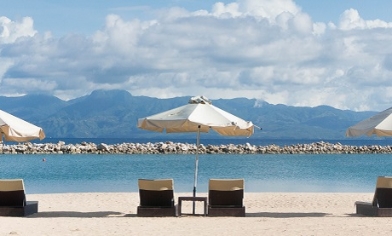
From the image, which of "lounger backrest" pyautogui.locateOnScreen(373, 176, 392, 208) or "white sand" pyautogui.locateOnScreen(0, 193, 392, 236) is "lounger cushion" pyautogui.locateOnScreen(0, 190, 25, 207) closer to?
"white sand" pyautogui.locateOnScreen(0, 193, 392, 236)

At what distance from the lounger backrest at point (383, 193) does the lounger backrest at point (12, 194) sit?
19.6 ft

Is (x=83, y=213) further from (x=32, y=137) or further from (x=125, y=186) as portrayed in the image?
(x=125, y=186)

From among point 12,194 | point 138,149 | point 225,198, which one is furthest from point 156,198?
point 138,149

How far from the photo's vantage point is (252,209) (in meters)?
14.2

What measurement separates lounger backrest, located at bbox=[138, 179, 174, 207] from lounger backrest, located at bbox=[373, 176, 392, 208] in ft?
11.4

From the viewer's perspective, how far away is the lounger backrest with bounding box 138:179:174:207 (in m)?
11.8

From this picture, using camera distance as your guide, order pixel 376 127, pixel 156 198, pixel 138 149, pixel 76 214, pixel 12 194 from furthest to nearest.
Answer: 1. pixel 138 149
2. pixel 76 214
3. pixel 12 194
4. pixel 156 198
5. pixel 376 127

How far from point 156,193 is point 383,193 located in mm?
3826

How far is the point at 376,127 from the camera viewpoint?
11.4 meters

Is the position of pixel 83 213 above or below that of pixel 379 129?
below

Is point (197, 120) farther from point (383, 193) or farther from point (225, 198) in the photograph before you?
point (383, 193)

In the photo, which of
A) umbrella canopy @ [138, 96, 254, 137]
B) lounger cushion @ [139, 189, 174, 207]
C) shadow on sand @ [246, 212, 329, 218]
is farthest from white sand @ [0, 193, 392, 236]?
umbrella canopy @ [138, 96, 254, 137]

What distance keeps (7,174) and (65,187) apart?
9.10 metres
